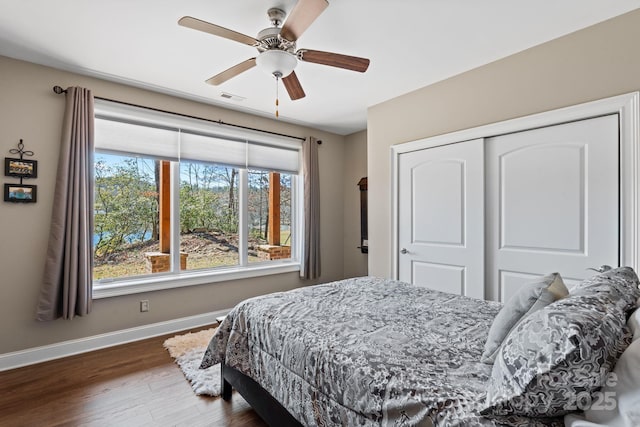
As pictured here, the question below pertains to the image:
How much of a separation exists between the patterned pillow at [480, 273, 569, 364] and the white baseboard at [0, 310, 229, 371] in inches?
124

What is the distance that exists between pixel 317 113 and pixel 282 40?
2000mm

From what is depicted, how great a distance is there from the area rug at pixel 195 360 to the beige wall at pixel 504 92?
81.0 inches

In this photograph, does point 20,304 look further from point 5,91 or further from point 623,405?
point 623,405

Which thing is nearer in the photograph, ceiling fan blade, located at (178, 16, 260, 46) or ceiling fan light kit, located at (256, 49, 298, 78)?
ceiling fan blade, located at (178, 16, 260, 46)

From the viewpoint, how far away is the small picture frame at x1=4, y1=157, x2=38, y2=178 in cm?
259

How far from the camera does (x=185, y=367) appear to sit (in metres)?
2.56

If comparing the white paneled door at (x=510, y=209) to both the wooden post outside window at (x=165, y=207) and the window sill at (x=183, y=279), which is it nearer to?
the window sill at (x=183, y=279)

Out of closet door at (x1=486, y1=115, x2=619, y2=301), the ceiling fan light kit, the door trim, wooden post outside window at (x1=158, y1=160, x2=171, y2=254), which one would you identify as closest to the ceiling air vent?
wooden post outside window at (x1=158, y1=160, x2=171, y2=254)

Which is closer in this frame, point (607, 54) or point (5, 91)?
point (607, 54)

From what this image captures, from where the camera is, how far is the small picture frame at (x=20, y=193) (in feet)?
8.49

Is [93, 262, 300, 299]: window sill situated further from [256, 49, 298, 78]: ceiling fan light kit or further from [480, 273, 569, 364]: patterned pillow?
[480, 273, 569, 364]: patterned pillow

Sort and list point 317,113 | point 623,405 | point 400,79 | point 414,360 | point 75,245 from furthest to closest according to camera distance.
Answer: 1. point 317,113
2. point 400,79
3. point 75,245
4. point 414,360
5. point 623,405

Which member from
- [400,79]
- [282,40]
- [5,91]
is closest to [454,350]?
[282,40]

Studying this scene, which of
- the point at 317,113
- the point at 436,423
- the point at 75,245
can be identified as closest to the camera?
the point at 436,423
